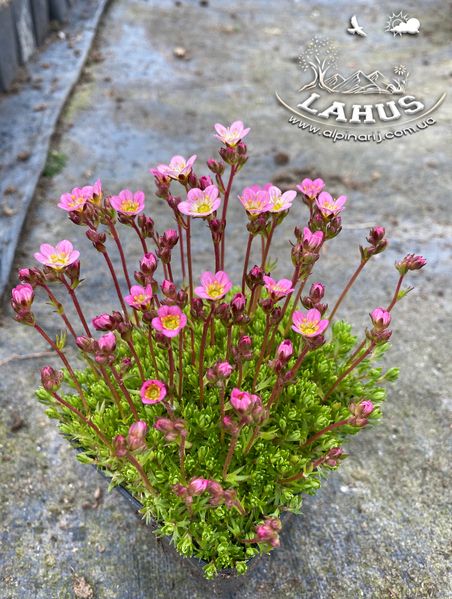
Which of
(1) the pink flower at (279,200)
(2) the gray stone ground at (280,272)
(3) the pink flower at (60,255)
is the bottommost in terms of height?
(2) the gray stone ground at (280,272)

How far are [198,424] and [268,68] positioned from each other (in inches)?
193

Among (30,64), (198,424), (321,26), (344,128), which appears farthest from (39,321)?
(321,26)

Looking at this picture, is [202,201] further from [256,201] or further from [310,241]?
[310,241]

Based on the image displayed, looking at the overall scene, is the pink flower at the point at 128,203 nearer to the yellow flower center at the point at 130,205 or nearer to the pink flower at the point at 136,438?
the yellow flower center at the point at 130,205

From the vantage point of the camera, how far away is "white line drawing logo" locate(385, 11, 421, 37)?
5.94 m

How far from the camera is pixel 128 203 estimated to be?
1576 millimetres

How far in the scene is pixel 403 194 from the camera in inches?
160

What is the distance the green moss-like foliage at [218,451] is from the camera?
1612 millimetres

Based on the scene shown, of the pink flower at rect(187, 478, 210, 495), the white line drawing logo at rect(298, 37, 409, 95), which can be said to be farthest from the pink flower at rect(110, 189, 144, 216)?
the white line drawing logo at rect(298, 37, 409, 95)

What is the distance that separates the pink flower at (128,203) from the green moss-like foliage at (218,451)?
396 millimetres

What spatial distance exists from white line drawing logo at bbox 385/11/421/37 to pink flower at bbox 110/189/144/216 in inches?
204

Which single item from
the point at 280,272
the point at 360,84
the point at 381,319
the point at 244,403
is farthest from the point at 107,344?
the point at 360,84

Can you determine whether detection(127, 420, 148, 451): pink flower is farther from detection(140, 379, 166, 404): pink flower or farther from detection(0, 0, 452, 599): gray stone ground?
detection(0, 0, 452, 599): gray stone ground

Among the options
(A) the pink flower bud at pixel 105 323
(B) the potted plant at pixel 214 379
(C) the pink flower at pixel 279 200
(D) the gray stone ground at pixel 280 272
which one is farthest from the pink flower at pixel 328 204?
(D) the gray stone ground at pixel 280 272
